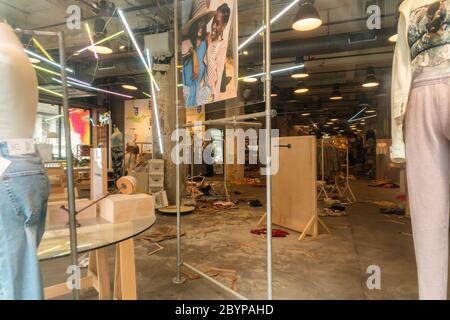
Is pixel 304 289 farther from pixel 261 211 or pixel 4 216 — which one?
pixel 261 211

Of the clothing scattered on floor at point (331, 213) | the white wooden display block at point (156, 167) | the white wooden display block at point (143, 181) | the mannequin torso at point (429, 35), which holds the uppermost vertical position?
the mannequin torso at point (429, 35)

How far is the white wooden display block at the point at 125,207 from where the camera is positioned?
173 cm

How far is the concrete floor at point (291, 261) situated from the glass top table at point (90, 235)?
86 cm

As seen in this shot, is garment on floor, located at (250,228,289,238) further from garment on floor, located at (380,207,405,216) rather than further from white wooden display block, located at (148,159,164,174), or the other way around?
white wooden display block, located at (148,159,164,174)

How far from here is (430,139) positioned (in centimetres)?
131

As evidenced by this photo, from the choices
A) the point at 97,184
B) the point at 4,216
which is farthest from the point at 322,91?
the point at 4,216

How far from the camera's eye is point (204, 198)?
Result: 6.84 m

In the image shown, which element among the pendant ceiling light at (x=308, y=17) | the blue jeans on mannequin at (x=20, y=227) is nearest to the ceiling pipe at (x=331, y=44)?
the pendant ceiling light at (x=308, y=17)

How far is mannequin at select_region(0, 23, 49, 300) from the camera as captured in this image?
1.00m

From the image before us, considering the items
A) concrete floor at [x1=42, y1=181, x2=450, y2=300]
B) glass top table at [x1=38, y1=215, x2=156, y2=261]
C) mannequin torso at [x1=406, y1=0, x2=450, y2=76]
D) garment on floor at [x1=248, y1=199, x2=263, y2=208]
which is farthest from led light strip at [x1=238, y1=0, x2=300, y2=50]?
garment on floor at [x1=248, y1=199, x2=263, y2=208]

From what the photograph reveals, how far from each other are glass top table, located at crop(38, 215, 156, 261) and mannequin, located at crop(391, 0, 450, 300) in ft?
4.42

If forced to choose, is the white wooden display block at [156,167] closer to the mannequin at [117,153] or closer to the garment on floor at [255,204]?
the garment on floor at [255,204]

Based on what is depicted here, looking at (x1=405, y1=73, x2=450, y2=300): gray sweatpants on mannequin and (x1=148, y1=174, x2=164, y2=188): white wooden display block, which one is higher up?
(x1=405, y1=73, x2=450, y2=300): gray sweatpants on mannequin
